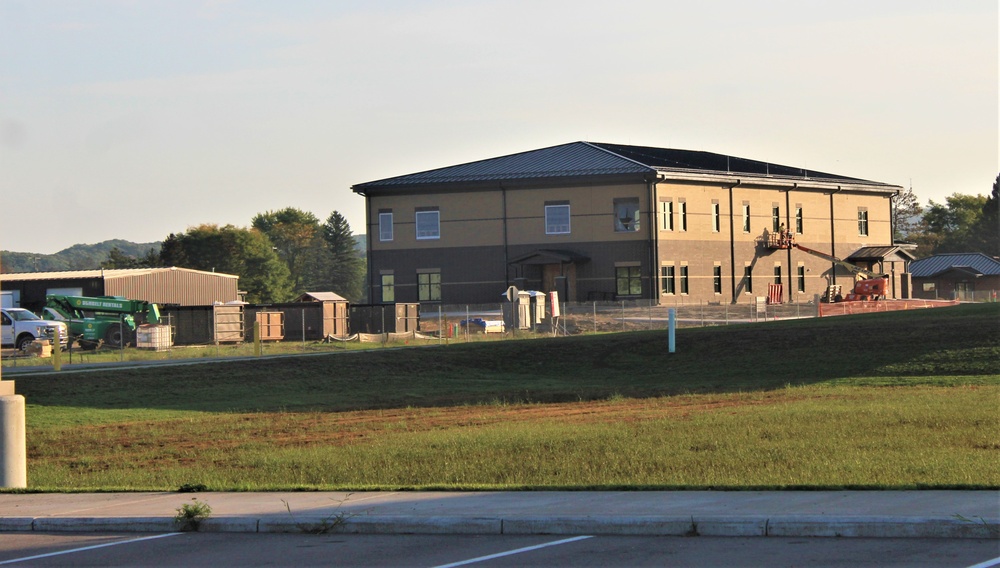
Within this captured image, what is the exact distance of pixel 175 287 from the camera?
314ft

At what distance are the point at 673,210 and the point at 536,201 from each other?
8.49 metres

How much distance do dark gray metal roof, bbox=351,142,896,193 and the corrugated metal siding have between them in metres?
22.5

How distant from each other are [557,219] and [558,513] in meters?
61.5

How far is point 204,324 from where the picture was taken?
62094 millimetres

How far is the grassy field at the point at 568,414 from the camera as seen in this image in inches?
648

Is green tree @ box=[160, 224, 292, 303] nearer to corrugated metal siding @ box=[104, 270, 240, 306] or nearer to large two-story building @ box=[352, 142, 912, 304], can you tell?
corrugated metal siding @ box=[104, 270, 240, 306]

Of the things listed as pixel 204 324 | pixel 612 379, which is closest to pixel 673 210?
pixel 204 324

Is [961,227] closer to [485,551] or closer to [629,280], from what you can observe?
[629,280]

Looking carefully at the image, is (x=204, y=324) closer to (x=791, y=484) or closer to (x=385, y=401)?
(x=385, y=401)

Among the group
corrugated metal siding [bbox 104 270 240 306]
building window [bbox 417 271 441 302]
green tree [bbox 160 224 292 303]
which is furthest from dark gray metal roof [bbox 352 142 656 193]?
green tree [bbox 160 224 292 303]

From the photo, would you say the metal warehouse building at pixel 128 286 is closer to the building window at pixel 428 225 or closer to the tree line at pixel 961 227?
the building window at pixel 428 225

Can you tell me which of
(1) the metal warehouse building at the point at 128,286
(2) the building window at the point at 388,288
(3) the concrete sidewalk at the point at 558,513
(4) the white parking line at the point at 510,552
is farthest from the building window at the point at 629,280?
(4) the white parking line at the point at 510,552

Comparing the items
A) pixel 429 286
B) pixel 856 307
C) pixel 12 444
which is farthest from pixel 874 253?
pixel 12 444

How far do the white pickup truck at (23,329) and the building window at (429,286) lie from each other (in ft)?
84.2
